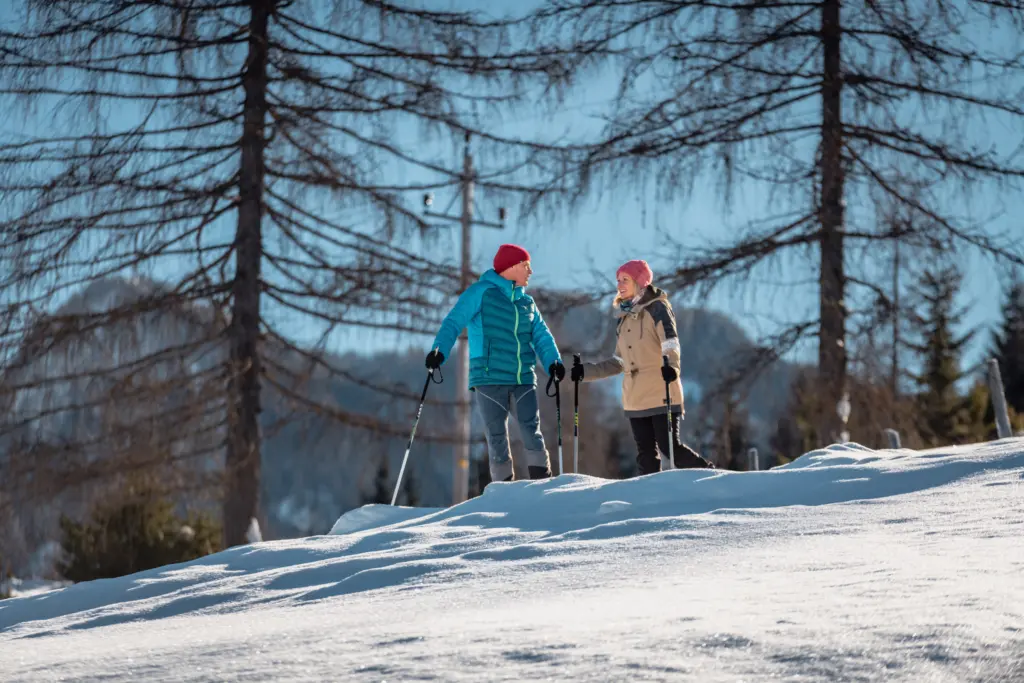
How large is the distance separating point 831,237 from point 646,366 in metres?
3.85

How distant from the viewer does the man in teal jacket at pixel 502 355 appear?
7.73m

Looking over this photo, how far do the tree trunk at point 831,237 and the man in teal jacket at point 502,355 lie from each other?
445cm

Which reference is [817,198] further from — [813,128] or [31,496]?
[31,496]

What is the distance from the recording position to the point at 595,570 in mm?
A: 4410

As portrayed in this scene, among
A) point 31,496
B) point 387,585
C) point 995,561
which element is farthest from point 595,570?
point 31,496

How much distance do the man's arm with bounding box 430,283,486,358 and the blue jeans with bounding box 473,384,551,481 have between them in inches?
15.8

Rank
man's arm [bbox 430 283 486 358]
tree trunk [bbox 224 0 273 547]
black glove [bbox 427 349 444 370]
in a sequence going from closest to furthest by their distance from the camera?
black glove [bbox 427 349 444 370]
man's arm [bbox 430 283 486 358]
tree trunk [bbox 224 0 273 547]

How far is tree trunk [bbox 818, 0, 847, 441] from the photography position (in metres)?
11.1

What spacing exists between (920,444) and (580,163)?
477 centimetres

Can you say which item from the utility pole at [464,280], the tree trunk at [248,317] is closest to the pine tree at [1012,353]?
the utility pole at [464,280]

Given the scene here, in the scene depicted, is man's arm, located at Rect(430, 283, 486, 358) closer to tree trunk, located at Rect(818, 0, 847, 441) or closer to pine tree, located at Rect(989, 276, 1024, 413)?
tree trunk, located at Rect(818, 0, 847, 441)

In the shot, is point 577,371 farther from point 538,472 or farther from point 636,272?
point 636,272

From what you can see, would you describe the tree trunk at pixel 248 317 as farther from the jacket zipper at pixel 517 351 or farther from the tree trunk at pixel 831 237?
the tree trunk at pixel 831 237

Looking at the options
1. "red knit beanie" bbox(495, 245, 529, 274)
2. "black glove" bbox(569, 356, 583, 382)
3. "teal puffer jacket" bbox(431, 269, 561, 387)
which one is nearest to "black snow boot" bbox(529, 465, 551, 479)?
"teal puffer jacket" bbox(431, 269, 561, 387)
